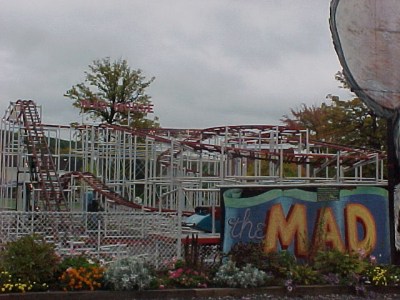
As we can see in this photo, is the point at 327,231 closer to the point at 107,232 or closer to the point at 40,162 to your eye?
the point at 107,232

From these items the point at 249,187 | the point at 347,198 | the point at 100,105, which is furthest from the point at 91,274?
the point at 100,105

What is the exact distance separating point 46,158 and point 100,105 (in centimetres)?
1080

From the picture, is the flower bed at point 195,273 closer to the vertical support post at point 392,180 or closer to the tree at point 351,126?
the vertical support post at point 392,180

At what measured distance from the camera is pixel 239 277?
11.4 meters

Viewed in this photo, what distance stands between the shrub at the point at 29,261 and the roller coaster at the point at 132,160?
9891 mm

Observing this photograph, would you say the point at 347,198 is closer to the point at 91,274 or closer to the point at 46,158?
the point at 91,274

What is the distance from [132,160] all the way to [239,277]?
16.3 m

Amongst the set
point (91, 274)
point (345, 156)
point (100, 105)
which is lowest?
point (91, 274)

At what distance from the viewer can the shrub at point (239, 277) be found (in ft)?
37.4

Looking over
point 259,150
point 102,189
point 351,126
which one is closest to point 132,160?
point 102,189

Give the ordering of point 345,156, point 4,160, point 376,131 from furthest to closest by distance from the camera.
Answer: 1. point 376,131
2. point 4,160
3. point 345,156

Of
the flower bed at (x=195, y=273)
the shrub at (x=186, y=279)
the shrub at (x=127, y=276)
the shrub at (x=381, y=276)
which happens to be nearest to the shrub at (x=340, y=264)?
the flower bed at (x=195, y=273)

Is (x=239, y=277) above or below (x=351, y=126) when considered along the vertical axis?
below

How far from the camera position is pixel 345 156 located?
2362 centimetres
